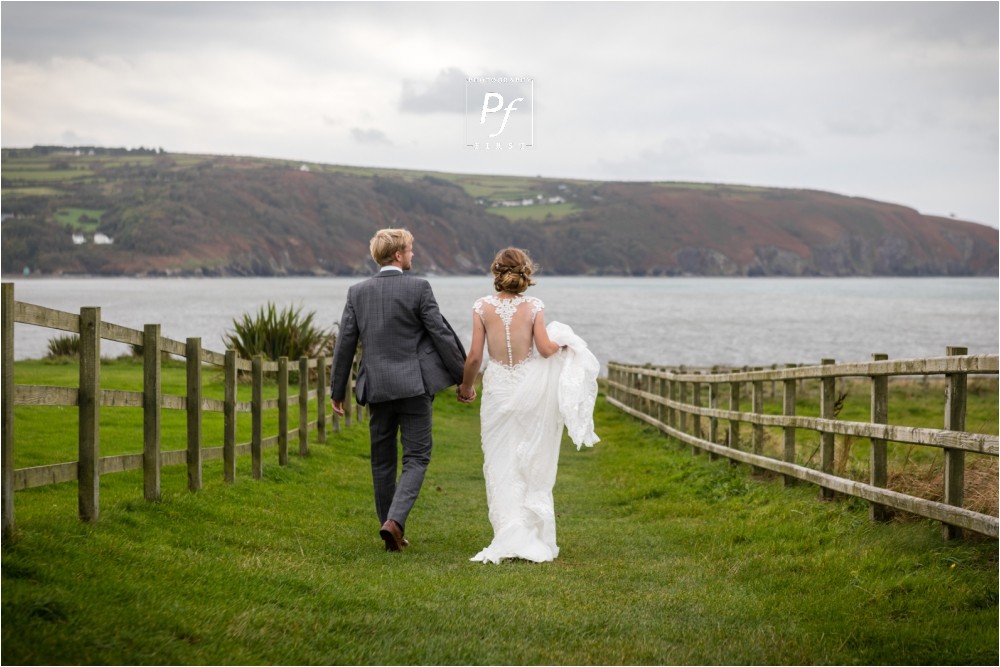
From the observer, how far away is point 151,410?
7.48 m

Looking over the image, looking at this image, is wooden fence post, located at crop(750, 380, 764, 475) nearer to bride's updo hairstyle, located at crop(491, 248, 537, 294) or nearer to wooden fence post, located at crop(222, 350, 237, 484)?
bride's updo hairstyle, located at crop(491, 248, 537, 294)

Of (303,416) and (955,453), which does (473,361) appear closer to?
(955,453)

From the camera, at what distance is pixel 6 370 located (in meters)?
5.37

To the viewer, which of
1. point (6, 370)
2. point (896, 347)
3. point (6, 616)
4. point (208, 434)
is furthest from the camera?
point (896, 347)

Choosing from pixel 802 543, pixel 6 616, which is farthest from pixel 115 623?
pixel 802 543

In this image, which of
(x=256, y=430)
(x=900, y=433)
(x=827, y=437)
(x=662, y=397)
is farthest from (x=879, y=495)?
(x=662, y=397)

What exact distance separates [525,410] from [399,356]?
99 centimetres

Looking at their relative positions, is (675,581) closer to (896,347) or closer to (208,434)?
(208,434)

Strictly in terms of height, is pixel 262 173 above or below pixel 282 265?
above

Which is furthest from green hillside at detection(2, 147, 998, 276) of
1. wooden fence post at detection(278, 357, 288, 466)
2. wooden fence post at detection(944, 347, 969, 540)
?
wooden fence post at detection(944, 347, 969, 540)

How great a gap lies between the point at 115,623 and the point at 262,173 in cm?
19604

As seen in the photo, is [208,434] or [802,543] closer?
[802,543]

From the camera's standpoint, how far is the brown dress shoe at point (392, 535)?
24.4 ft

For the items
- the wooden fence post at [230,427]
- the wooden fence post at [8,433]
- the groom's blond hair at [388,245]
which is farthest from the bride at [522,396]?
the wooden fence post at [8,433]
